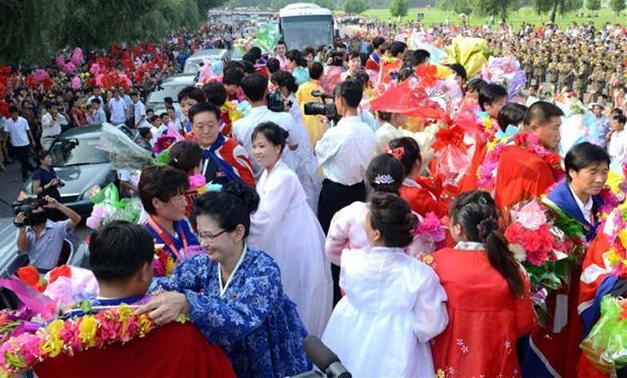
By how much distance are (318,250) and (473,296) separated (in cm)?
150

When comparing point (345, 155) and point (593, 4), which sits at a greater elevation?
point (345, 155)

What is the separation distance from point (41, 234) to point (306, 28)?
58.7 ft

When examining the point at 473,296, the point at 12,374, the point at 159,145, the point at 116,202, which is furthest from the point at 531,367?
the point at 159,145

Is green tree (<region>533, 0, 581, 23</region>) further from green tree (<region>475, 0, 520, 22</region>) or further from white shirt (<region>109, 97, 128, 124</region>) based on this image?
white shirt (<region>109, 97, 128, 124</region>)

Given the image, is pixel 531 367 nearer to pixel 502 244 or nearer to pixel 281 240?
pixel 502 244

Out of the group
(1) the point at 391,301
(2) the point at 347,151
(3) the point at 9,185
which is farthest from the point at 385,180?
(3) the point at 9,185

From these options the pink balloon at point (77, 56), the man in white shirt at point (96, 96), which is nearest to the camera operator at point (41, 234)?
the man in white shirt at point (96, 96)

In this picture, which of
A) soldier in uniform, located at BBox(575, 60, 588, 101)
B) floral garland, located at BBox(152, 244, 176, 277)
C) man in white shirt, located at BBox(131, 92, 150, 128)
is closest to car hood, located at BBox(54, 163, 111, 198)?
man in white shirt, located at BBox(131, 92, 150, 128)

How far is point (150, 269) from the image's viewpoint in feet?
8.08

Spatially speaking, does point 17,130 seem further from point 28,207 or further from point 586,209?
point 586,209

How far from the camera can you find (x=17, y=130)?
1339 centimetres

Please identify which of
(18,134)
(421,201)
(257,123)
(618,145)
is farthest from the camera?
(18,134)

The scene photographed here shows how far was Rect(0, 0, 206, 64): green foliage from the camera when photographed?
13.0 metres

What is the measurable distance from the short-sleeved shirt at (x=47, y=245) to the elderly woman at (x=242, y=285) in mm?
3021
